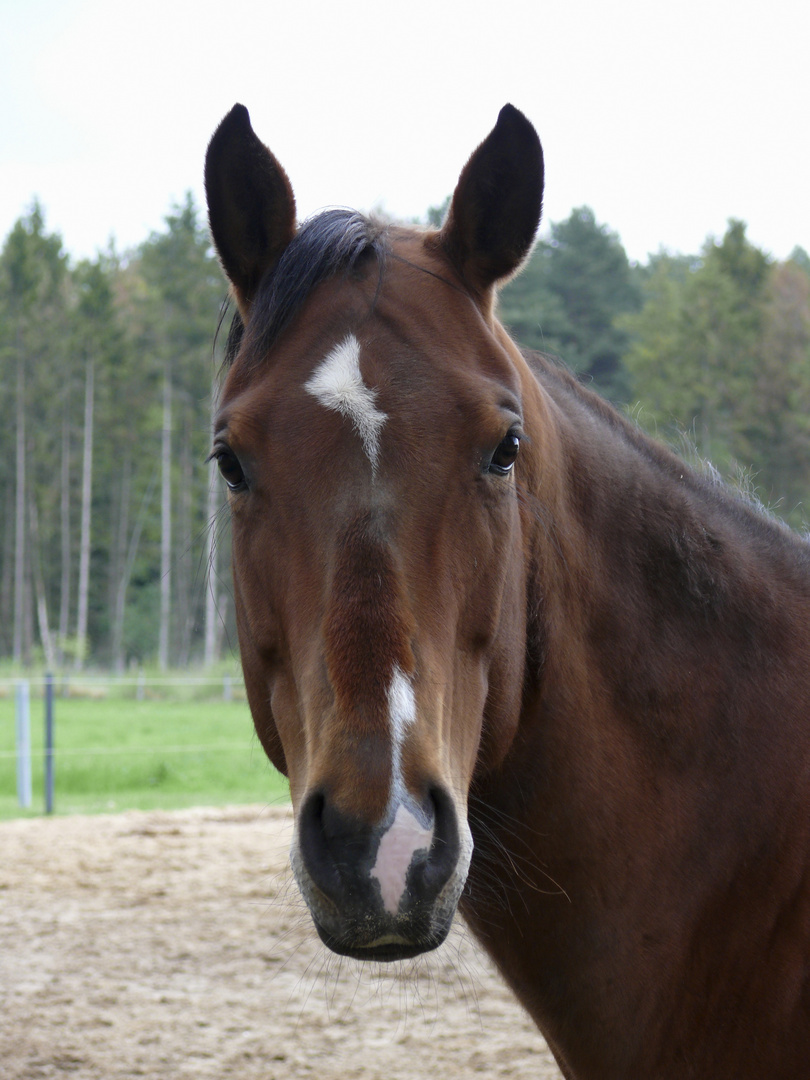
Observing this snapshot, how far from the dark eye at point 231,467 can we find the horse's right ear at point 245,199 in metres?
0.42

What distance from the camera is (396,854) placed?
1.44 meters

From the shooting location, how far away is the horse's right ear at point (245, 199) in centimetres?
211

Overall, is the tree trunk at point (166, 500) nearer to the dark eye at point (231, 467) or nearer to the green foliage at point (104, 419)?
the green foliage at point (104, 419)

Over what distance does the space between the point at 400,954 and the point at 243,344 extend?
4.25ft

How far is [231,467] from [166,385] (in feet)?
124

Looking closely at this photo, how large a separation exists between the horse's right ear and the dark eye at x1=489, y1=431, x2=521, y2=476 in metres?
0.71

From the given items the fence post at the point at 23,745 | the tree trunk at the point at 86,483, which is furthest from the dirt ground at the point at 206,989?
the tree trunk at the point at 86,483

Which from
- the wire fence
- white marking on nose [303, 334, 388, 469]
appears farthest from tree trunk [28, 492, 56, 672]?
white marking on nose [303, 334, 388, 469]

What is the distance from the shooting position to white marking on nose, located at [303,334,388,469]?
1.74 metres

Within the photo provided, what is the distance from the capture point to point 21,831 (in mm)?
8609

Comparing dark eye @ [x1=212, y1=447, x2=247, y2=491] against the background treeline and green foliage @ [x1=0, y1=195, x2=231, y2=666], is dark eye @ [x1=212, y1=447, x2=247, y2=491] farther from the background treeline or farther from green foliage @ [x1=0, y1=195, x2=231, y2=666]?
green foliage @ [x1=0, y1=195, x2=231, y2=666]

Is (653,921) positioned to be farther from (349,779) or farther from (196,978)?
(196,978)

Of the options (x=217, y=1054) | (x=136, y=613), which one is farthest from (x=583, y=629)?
(x=136, y=613)

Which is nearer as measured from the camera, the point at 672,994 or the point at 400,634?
the point at 400,634
